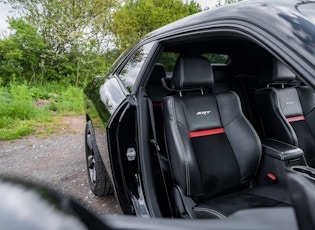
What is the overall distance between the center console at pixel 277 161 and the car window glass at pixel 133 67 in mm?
1196

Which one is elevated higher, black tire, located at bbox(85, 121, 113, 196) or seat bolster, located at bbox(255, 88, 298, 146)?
seat bolster, located at bbox(255, 88, 298, 146)

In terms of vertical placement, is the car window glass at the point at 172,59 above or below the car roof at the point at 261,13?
below

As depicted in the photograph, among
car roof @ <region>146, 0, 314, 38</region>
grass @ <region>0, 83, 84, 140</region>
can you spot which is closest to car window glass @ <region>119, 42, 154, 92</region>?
car roof @ <region>146, 0, 314, 38</region>

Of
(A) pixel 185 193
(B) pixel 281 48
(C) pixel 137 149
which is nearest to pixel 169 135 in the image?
(C) pixel 137 149

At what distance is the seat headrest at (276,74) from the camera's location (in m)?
2.54

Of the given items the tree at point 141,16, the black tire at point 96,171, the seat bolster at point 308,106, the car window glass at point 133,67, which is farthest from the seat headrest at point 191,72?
the tree at point 141,16

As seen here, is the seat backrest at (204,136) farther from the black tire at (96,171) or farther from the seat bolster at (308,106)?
the seat bolster at (308,106)

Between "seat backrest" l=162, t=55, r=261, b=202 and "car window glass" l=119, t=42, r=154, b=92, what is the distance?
258 millimetres

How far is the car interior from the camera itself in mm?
1748

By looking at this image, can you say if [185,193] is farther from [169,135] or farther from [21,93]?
[21,93]

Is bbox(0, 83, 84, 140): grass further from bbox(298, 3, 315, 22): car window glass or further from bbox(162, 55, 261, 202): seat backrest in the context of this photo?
bbox(298, 3, 315, 22): car window glass

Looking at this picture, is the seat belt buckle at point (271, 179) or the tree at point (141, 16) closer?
the seat belt buckle at point (271, 179)

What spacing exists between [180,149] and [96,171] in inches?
41.2

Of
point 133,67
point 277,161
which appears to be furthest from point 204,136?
point 133,67
